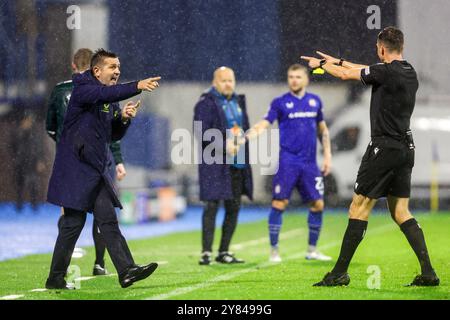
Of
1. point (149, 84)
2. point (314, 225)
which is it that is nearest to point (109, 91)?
point (149, 84)

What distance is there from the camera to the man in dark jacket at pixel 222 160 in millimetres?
12227

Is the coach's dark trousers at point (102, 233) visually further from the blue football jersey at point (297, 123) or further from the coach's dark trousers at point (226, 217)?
the blue football jersey at point (297, 123)

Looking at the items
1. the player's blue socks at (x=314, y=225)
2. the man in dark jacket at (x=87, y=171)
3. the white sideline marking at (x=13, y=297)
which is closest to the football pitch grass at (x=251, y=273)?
the white sideline marking at (x=13, y=297)

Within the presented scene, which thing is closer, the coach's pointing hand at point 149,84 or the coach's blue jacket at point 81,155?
the coach's pointing hand at point 149,84

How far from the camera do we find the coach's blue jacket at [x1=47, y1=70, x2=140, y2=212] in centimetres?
941

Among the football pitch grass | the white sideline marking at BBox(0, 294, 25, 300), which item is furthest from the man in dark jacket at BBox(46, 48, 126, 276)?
the white sideline marking at BBox(0, 294, 25, 300)

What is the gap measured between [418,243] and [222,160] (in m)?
3.21

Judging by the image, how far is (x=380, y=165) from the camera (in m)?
9.41

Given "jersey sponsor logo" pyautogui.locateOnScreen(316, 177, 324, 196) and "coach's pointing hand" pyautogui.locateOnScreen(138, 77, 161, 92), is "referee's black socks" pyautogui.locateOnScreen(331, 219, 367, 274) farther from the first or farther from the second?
"jersey sponsor logo" pyautogui.locateOnScreen(316, 177, 324, 196)

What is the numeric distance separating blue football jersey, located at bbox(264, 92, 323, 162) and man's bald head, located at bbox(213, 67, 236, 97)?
547 mm

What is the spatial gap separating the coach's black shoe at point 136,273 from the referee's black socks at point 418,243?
2140mm

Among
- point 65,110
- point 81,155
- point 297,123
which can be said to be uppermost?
point 65,110

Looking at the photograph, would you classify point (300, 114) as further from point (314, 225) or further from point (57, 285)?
point (57, 285)
